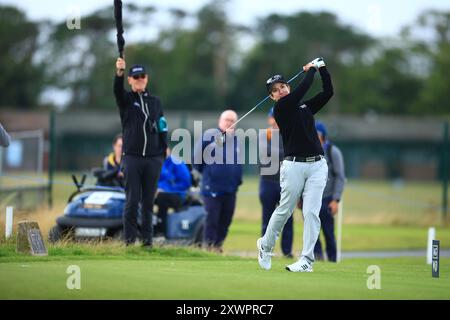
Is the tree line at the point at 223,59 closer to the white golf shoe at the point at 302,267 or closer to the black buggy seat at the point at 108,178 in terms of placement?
the black buggy seat at the point at 108,178

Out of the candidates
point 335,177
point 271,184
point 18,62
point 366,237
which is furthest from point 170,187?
point 18,62

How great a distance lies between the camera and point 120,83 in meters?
12.9

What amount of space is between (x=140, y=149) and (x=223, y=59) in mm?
78821

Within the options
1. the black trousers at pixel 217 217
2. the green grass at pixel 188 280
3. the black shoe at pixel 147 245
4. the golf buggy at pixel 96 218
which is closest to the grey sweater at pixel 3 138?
the green grass at pixel 188 280

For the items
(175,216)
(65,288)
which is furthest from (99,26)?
(65,288)

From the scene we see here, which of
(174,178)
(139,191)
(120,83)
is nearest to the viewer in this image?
(120,83)

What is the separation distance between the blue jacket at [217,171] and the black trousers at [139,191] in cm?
195

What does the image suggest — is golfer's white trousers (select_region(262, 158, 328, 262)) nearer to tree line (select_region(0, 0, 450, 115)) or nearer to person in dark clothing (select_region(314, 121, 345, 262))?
person in dark clothing (select_region(314, 121, 345, 262))

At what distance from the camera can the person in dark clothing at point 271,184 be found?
49.3 feet

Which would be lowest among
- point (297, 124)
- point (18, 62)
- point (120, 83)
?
point (297, 124)

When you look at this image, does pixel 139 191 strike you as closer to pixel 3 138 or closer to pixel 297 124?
pixel 3 138

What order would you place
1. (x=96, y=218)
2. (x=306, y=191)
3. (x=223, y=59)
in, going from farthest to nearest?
(x=223, y=59)
(x=96, y=218)
(x=306, y=191)
